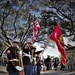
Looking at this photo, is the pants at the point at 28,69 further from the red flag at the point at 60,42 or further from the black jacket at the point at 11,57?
the black jacket at the point at 11,57

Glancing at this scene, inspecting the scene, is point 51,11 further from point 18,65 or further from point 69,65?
point 18,65

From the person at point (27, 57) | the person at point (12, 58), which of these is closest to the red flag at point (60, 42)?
the person at point (27, 57)

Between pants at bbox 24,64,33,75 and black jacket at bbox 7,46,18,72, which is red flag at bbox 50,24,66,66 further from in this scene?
black jacket at bbox 7,46,18,72

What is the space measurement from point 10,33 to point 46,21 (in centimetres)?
973

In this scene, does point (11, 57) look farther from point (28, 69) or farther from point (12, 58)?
point (28, 69)

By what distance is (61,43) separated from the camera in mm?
10805

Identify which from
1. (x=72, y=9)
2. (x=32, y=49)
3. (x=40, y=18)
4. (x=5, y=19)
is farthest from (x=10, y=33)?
(x=32, y=49)

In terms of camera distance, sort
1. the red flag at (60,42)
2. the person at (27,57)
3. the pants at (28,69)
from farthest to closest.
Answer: the pants at (28,69), the person at (27,57), the red flag at (60,42)

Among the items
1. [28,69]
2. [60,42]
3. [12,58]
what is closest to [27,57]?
[28,69]

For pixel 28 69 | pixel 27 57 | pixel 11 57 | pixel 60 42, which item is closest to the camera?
pixel 11 57

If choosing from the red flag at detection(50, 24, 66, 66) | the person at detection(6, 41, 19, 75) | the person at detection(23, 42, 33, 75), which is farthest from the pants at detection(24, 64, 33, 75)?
the person at detection(6, 41, 19, 75)

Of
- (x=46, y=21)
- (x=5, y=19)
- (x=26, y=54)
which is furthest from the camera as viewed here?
(x=5, y=19)

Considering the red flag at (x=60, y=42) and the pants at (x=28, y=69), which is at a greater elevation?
the red flag at (x=60, y=42)

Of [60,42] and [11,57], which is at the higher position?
[60,42]
